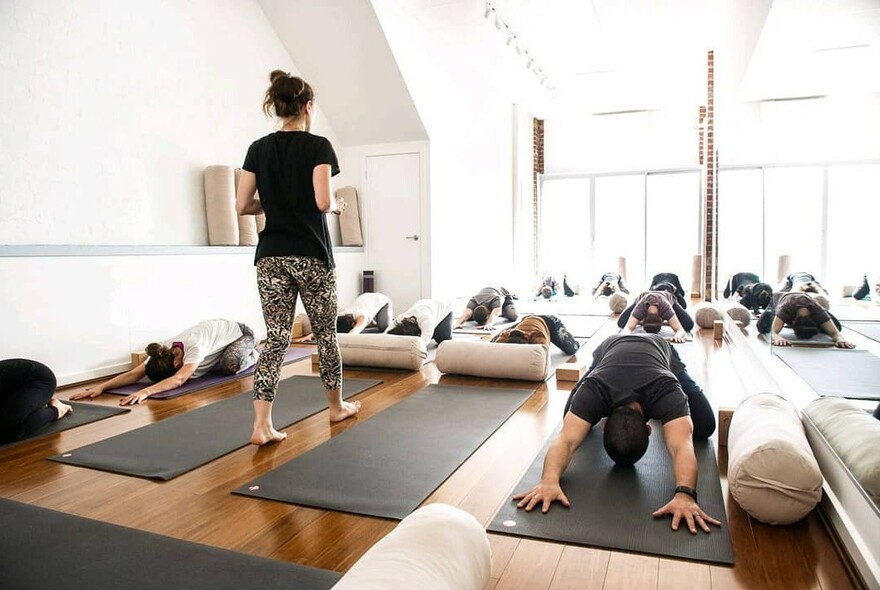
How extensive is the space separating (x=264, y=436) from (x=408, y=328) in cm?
226

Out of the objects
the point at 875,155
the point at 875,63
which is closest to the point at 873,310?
the point at 875,155

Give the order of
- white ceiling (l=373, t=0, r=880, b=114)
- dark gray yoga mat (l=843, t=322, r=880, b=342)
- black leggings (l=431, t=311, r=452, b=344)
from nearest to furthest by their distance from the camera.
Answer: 1. dark gray yoga mat (l=843, t=322, r=880, b=342)
2. white ceiling (l=373, t=0, r=880, b=114)
3. black leggings (l=431, t=311, r=452, b=344)

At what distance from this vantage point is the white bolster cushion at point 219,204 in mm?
4984

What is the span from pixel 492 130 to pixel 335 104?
307 centimetres

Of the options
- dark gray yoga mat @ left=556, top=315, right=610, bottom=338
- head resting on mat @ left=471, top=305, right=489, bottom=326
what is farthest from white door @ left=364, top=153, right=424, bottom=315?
dark gray yoga mat @ left=556, top=315, right=610, bottom=338

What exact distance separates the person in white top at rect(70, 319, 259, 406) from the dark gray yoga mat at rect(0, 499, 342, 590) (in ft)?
5.44

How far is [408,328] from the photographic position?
4.82 meters

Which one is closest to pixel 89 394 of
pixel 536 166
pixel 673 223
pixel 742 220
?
pixel 742 220

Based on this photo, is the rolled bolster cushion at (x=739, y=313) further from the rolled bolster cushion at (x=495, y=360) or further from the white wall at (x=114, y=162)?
the white wall at (x=114, y=162)

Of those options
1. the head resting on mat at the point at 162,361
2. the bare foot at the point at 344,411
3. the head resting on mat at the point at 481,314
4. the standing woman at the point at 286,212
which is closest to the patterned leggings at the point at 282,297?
the standing woman at the point at 286,212

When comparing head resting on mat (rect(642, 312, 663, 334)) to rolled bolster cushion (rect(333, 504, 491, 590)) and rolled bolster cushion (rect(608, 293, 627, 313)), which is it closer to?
rolled bolster cushion (rect(608, 293, 627, 313))

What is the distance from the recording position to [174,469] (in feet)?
7.73

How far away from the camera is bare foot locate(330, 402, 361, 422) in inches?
117

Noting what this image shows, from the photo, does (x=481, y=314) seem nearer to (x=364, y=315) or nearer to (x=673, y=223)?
(x=364, y=315)
